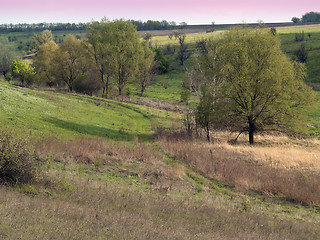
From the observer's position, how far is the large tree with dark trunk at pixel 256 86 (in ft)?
97.6

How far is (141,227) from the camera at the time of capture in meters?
9.12

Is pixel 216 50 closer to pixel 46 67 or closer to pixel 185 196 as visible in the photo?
pixel 185 196

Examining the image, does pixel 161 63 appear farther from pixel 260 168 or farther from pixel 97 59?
pixel 260 168

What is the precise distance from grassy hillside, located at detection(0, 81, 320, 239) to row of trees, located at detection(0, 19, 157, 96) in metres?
25.4

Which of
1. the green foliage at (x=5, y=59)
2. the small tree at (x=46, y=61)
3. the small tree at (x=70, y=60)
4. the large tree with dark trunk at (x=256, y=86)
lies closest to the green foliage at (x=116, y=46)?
the small tree at (x=70, y=60)

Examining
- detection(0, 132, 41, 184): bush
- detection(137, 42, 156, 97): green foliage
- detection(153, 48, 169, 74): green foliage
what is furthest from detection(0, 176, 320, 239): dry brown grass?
detection(153, 48, 169, 74): green foliage

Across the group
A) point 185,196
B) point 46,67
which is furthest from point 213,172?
point 46,67

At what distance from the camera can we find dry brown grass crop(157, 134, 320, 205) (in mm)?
16922

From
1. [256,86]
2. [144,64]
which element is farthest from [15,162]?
[144,64]

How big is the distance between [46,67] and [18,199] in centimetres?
6059

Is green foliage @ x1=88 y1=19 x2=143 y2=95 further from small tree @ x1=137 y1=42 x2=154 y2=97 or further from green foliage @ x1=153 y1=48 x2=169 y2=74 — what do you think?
green foliage @ x1=153 y1=48 x2=169 y2=74

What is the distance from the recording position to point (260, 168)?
20.3 metres

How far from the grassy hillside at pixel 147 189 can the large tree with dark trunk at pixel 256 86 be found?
→ 3.83 metres

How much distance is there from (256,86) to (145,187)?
774 inches
